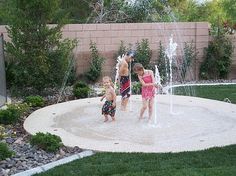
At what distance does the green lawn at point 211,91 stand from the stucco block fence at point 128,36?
6.40 feet

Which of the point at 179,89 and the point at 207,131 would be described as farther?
the point at 179,89

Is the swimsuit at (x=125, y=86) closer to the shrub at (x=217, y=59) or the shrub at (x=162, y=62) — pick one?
the shrub at (x=162, y=62)

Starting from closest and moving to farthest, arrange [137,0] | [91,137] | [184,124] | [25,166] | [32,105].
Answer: [25,166] < [91,137] < [184,124] < [32,105] < [137,0]

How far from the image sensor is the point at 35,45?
11.6 metres

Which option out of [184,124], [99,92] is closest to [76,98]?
[99,92]

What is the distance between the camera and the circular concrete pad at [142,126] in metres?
7.02

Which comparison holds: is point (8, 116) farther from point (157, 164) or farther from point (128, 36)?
point (128, 36)

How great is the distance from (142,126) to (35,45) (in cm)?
470

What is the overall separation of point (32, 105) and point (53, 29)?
2437mm

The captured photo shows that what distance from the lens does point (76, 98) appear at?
11.7 meters

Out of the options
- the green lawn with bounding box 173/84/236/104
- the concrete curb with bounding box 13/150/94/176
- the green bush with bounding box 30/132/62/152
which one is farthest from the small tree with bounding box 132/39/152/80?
the concrete curb with bounding box 13/150/94/176

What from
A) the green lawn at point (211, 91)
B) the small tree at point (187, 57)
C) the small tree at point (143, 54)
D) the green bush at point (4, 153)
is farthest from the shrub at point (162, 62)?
the green bush at point (4, 153)

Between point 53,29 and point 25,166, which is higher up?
point 53,29

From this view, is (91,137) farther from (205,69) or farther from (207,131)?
(205,69)
